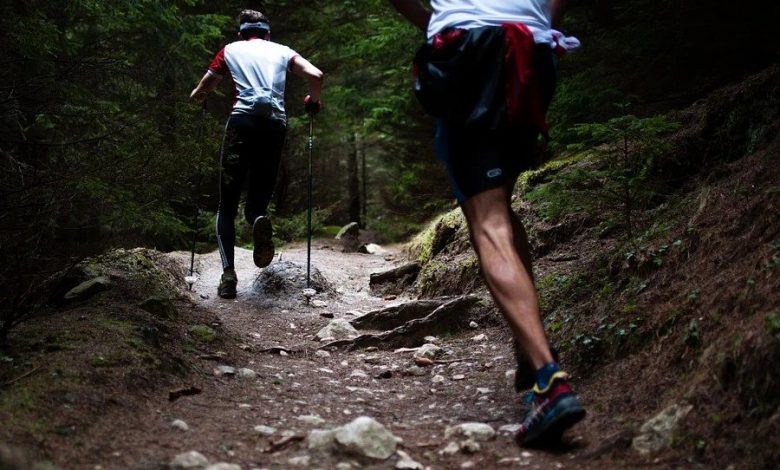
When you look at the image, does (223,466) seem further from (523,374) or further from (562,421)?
(523,374)

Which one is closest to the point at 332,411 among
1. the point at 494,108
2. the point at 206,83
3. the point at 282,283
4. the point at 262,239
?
the point at 494,108

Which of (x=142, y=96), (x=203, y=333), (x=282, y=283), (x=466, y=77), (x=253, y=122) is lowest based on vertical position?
(x=282, y=283)

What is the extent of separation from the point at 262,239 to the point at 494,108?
396cm

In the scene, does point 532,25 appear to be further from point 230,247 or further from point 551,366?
point 230,247

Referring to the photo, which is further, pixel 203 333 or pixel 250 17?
pixel 250 17

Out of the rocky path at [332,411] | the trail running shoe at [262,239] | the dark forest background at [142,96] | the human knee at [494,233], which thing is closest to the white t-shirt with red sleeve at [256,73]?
the dark forest background at [142,96]

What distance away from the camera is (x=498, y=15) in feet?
8.80

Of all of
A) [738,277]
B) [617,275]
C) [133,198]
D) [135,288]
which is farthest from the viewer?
[135,288]

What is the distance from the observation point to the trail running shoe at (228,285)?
20.5ft

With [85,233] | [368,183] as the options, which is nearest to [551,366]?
[85,233]

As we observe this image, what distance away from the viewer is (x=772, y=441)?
5.65ft

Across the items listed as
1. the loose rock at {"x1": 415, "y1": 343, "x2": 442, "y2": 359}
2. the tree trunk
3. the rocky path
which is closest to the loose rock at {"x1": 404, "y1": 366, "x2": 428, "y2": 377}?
the rocky path

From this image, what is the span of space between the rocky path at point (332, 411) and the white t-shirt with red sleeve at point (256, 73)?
2153mm

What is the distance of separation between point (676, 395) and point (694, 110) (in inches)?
141
